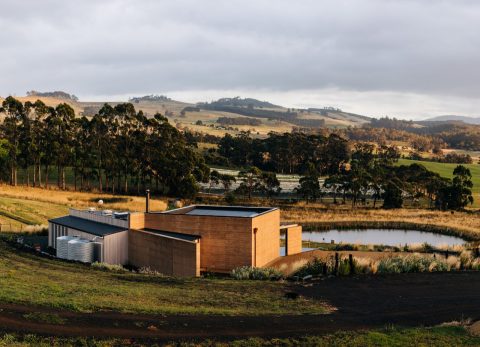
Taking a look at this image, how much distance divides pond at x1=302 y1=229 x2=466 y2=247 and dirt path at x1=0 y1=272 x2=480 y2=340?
2577cm

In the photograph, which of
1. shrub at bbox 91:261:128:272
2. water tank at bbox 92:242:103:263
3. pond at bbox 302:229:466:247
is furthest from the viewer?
pond at bbox 302:229:466:247

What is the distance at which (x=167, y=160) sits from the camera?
74125 mm

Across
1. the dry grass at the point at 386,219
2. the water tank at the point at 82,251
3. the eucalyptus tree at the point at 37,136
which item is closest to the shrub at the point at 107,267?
the water tank at the point at 82,251

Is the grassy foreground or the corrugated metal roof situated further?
the corrugated metal roof

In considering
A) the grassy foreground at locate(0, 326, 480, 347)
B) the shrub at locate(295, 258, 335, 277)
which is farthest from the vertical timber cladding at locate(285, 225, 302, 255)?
the grassy foreground at locate(0, 326, 480, 347)

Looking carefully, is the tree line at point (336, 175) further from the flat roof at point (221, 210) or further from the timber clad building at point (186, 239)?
the timber clad building at point (186, 239)

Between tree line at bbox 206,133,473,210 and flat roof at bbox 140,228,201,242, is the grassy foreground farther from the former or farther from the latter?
tree line at bbox 206,133,473,210

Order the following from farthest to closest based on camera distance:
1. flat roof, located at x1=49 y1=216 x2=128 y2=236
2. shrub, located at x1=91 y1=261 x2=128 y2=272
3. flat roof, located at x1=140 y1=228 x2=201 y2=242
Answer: flat roof, located at x1=49 y1=216 x2=128 y2=236
flat roof, located at x1=140 y1=228 x2=201 y2=242
shrub, located at x1=91 y1=261 x2=128 y2=272

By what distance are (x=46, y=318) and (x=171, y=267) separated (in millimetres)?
12474

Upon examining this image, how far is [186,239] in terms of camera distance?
2791 cm

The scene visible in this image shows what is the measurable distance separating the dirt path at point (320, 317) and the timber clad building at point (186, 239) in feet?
21.9

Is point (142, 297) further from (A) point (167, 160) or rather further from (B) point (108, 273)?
(A) point (167, 160)

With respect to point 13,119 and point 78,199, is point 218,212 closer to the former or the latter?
point 78,199

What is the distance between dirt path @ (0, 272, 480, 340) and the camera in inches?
545
